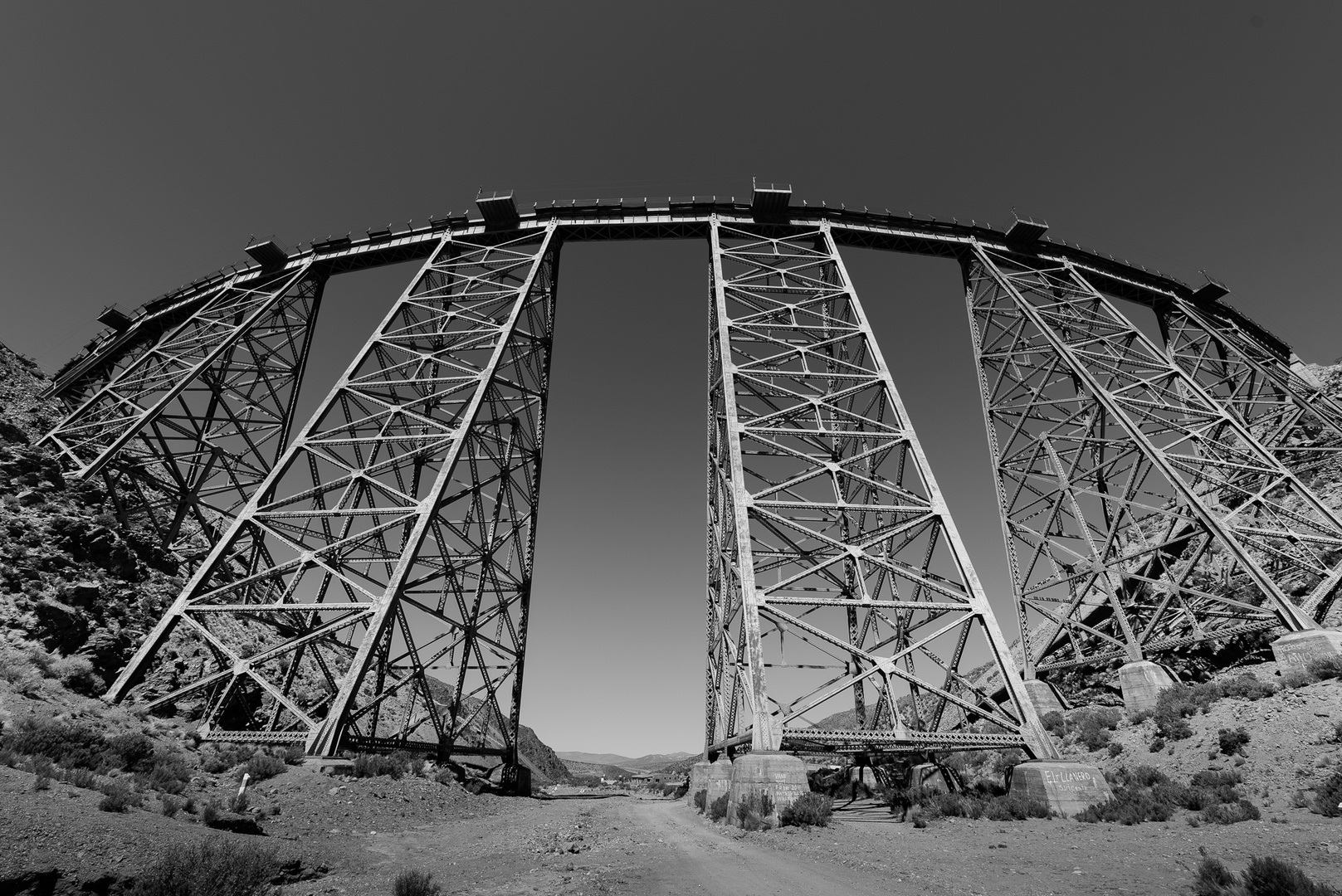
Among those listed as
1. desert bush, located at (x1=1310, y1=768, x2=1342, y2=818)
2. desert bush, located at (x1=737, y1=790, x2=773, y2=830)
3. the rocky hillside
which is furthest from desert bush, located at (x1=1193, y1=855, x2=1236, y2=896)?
the rocky hillside

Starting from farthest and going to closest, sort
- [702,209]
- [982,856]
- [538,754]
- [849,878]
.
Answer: [538,754]
[702,209]
[982,856]
[849,878]

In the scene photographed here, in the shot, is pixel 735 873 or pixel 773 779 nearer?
pixel 735 873

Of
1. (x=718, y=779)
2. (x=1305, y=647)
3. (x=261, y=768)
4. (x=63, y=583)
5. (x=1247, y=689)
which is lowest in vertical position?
(x=261, y=768)

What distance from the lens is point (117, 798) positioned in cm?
527

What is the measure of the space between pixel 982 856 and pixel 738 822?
3.52 m

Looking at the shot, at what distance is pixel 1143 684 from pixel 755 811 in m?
10.3

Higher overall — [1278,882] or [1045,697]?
[1045,697]

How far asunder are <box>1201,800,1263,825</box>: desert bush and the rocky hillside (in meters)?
15.3

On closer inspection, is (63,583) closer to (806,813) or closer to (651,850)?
(651,850)

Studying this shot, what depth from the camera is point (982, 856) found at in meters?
6.32

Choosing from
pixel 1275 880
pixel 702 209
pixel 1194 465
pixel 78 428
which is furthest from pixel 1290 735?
pixel 78 428

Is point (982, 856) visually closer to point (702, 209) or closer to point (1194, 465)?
point (1194, 465)

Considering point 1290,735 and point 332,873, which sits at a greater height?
point 1290,735

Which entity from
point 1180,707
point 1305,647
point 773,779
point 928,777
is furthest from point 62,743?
point 1305,647
